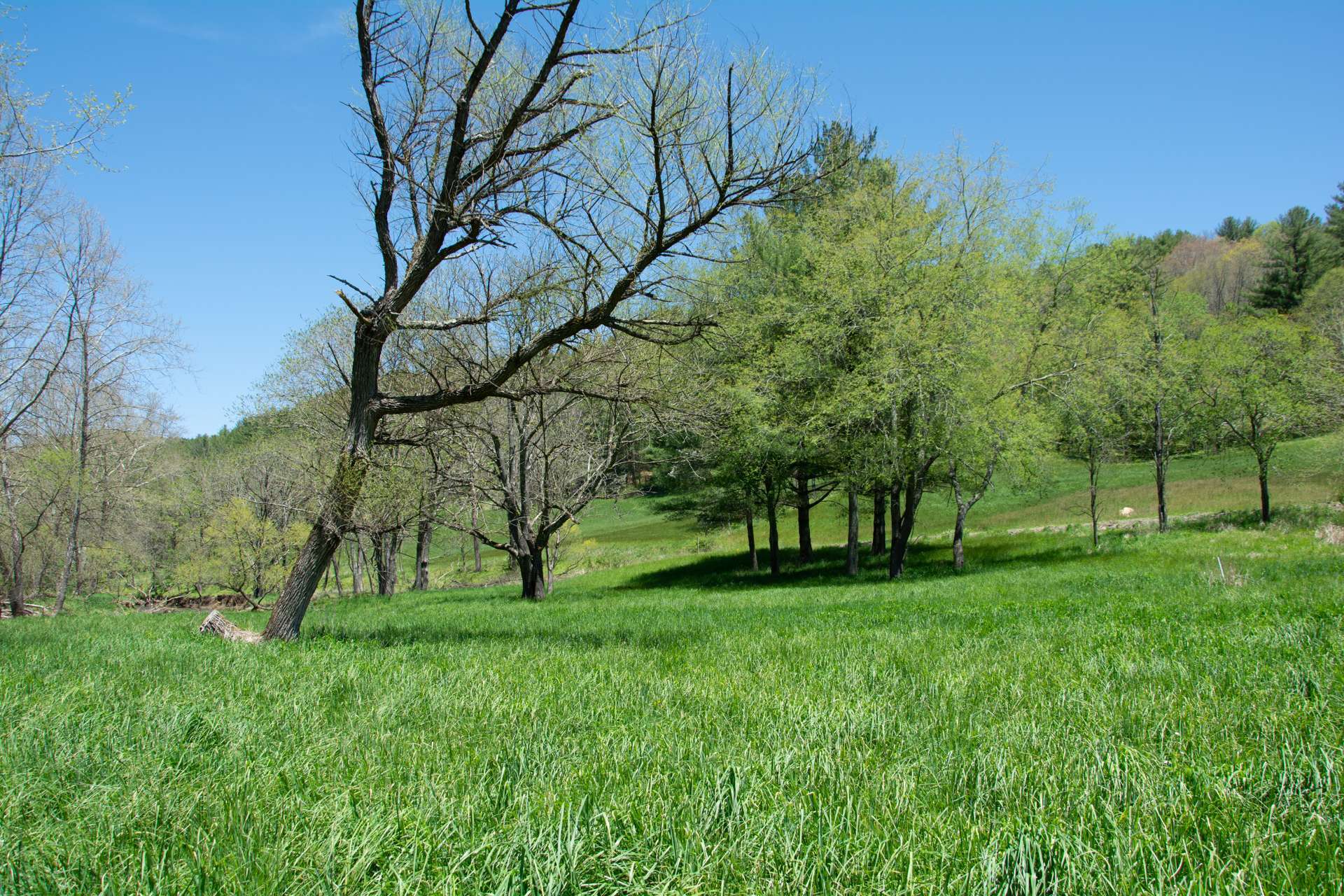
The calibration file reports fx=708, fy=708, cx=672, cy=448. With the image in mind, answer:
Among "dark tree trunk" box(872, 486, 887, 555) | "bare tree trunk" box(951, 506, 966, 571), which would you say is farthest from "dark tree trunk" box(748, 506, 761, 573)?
"bare tree trunk" box(951, 506, 966, 571)

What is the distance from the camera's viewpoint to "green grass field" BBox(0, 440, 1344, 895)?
1980 millimetres

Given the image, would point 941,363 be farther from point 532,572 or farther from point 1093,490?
point 532,572

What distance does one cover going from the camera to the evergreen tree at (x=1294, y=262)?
181ft

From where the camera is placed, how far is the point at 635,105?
6.64m

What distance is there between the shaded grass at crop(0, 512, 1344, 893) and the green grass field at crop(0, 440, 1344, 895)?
0.02 metres

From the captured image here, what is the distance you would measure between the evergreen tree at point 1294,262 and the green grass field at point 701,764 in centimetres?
6551

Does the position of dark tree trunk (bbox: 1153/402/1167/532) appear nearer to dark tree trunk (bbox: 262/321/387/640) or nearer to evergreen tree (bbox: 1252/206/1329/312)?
dark tree trunk (bbox: 262/321/387/640)

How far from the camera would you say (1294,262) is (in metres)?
55.7

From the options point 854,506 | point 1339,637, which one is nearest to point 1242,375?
point 854,506

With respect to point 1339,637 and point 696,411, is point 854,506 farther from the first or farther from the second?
point 1339,637

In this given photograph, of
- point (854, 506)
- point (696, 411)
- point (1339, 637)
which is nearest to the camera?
point (1339, 637)

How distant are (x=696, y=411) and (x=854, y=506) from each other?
13802 mm

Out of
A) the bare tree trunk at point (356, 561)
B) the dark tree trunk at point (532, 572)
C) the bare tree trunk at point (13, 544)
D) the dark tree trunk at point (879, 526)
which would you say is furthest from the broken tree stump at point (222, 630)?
the bare tree trunk at point (356, 561)

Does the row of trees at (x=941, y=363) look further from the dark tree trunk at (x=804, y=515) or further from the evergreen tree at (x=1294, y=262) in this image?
the evergreen tree at (x=1294, y=262)
